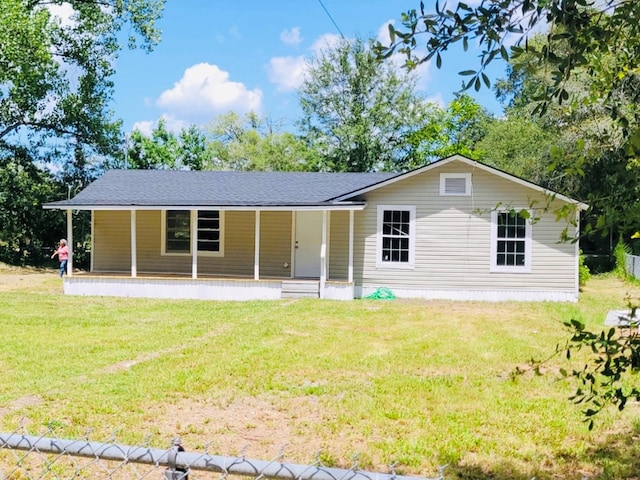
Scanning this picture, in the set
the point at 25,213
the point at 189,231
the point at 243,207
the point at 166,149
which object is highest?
the point at 166,149

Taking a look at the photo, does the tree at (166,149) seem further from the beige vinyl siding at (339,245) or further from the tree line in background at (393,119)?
the beige vinyl siding at (339,245)

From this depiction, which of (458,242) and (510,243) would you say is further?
(458,242)

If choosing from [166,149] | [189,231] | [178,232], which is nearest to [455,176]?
[189,231]

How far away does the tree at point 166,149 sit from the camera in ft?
97.5

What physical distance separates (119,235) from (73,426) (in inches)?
514

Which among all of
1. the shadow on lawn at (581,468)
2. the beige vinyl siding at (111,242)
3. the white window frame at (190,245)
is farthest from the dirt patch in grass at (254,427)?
the beige vinyl siding at (111,242)

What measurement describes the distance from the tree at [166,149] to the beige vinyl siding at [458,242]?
58.5ft

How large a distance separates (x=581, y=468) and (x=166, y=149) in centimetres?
2918

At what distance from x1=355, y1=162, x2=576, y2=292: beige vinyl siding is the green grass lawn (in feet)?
11.6

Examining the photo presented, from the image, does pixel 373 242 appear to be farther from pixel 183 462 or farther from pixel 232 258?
pixel 183 462

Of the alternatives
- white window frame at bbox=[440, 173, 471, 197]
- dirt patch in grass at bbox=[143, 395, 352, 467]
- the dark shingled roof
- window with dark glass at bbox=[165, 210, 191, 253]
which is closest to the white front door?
the dark shingled roof

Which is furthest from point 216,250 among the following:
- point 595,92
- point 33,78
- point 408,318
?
point 595,92

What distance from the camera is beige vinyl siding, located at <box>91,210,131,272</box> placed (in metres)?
17.1

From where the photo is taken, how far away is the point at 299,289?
1448cm
